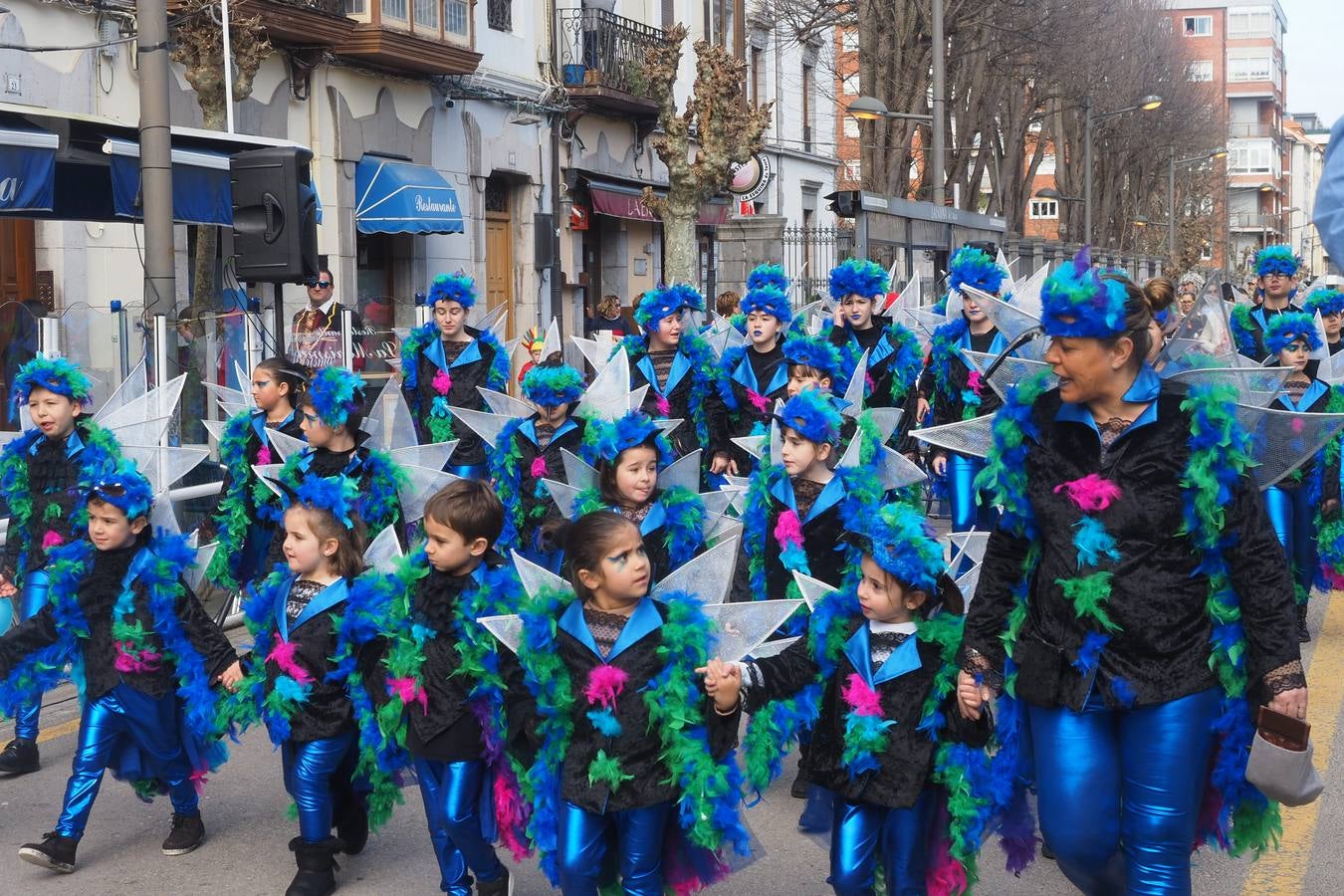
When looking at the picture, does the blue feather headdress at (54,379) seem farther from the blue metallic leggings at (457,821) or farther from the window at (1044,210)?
the window at (1044,210)

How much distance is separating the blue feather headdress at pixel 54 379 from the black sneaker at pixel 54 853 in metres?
1.89

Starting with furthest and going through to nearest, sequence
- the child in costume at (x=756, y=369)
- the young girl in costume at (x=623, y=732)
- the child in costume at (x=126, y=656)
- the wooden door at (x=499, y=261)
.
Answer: the wooden door at (x=499, y=261)
the child in costume at (x=756, y=369)
the child in costume at (x=126, y=656)
the young girl in costume at (x=623, y=732)

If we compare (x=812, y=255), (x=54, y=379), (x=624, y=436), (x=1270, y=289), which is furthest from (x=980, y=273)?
(x=812, y=255)

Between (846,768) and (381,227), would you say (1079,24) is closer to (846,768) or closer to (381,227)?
(381,227)

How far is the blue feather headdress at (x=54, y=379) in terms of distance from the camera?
21.4 ft

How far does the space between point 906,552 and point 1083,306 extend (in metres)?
0.81

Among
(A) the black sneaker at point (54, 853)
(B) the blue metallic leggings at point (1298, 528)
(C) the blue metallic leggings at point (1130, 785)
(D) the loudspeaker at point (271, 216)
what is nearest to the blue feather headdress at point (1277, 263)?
(B) the blue metallic leggings at point (1298, 528)

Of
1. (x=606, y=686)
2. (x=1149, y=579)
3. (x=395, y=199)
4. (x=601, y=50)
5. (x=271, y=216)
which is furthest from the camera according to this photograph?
(x=601, y=50)

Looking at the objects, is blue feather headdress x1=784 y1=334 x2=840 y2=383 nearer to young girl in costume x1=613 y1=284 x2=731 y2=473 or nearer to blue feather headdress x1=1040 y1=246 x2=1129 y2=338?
young girl in costume x1=613 y1=284 x2=731 y2=473

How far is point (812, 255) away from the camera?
30312mm

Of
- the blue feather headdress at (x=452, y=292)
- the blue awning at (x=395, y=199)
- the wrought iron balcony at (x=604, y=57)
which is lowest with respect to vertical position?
the blue feather headdress at (x=452, y=292)

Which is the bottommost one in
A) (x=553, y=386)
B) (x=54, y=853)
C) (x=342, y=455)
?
(x=54, y=853)

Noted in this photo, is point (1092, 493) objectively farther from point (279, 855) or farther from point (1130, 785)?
point (279, 855)

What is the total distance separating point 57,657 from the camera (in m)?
5.65
